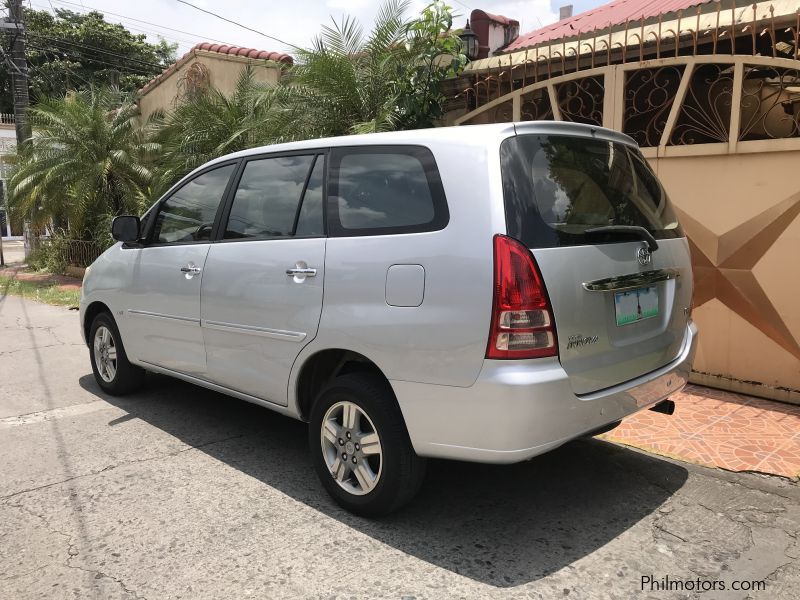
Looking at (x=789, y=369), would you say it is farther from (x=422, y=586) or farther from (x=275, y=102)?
(x=275, y=102)

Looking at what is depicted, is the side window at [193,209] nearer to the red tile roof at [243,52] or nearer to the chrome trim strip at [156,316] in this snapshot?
the chrome trim strip at [156,316]

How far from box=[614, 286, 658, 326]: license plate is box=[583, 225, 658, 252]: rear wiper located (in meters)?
0.22

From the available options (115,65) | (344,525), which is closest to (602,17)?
(344,525)

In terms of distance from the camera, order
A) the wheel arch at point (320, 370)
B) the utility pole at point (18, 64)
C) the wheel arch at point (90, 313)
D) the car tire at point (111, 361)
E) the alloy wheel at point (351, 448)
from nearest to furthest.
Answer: the alloy wheel at point (351, 448), the wheel arch at point (320, 370), the car tire at point (111, 361), the wheel arch at point (90, 313), the utility pole at point (18, 64)

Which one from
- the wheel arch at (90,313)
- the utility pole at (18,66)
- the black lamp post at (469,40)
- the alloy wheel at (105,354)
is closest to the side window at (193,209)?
the wheel arch at (90,313)

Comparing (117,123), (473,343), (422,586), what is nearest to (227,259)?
(473,343)

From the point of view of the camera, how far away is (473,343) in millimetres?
2756

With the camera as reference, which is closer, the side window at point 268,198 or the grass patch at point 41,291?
the side window at point 268,198

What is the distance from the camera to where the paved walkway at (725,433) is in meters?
4.07

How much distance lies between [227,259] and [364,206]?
3.55 feet

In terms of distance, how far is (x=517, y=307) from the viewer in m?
2.71

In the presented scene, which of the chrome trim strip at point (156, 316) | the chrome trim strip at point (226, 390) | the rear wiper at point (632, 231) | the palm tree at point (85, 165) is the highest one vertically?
the palm tree at point (85, 165)

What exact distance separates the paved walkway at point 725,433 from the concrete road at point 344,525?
0.61 ft

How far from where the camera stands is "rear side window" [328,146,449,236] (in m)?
3.04
